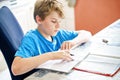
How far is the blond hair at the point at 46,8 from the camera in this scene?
54.8 inches

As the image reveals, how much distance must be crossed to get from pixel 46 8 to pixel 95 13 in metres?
1.73

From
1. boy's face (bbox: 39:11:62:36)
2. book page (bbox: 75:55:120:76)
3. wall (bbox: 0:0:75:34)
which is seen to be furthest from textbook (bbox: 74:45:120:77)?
wall (bbox: 0:0:75:34)

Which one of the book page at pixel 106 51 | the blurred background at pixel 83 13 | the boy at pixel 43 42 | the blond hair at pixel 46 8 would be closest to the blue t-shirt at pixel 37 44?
the boy at pixel 43 42

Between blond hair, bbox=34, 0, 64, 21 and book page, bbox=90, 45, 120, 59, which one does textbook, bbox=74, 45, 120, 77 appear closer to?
book page, bbox=90, 45, 120, 59

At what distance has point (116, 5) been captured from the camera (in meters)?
2.82

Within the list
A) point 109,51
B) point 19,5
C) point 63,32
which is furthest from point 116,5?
point 109,51

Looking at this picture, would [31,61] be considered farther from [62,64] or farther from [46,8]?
[46,8]

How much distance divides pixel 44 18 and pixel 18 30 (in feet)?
0.89

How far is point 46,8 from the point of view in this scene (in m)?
1.40

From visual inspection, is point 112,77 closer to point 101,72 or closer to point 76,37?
point 101,72

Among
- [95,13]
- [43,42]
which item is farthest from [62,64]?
[95,13]

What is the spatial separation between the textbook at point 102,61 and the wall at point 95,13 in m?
1.54

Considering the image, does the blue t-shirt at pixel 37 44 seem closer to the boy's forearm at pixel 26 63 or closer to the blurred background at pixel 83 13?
the boy's forearm at pixel 26 63

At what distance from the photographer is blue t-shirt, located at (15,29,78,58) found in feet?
4.23
